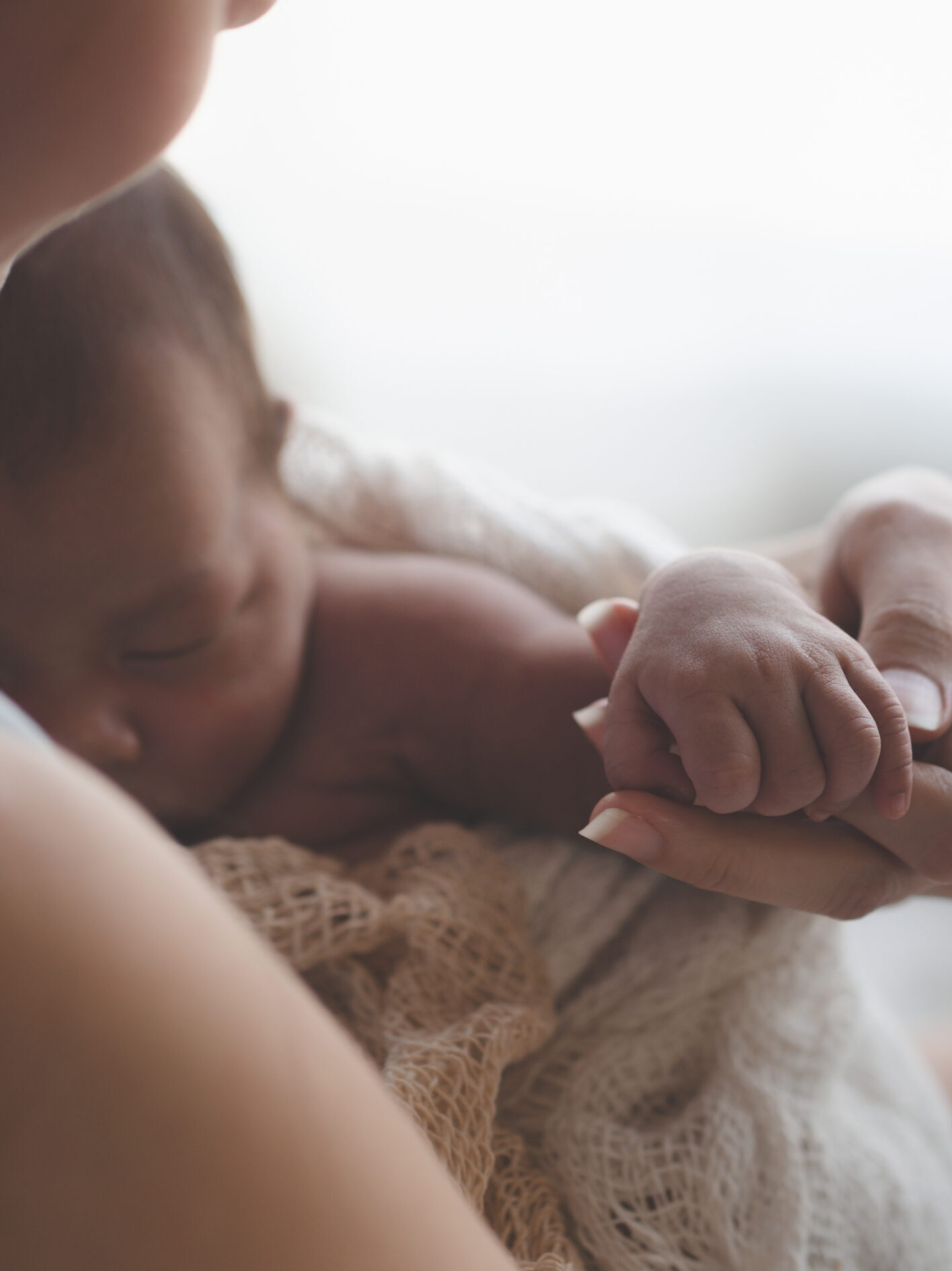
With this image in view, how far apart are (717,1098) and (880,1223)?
0.09 m

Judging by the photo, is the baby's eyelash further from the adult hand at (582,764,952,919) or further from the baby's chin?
the adult hand at (582,764,952,919)

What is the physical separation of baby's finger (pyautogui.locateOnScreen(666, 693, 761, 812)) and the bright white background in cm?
63

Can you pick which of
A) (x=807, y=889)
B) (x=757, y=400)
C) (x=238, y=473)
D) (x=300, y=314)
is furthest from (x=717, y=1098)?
(x=300, y=314)

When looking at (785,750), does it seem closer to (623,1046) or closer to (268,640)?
(623,1046)

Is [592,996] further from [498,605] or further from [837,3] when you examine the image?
[837,3]

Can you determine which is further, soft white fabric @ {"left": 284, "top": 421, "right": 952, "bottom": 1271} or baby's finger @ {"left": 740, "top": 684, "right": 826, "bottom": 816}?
soft white fabric @ {"left": 284, "top": 421, "right": 952, "bottom": 1271}

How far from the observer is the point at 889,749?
320 mm

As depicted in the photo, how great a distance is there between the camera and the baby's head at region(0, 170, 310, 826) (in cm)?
45

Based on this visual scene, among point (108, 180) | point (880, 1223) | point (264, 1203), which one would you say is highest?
point (108, 180)

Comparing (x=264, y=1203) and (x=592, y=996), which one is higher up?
(x=264, y=1203)

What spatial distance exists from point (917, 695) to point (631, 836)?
5.0 inches

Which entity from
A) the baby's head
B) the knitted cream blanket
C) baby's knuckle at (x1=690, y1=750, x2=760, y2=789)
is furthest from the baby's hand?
the baby's head

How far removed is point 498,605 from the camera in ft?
2.01

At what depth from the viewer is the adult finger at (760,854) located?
12.7 inches
